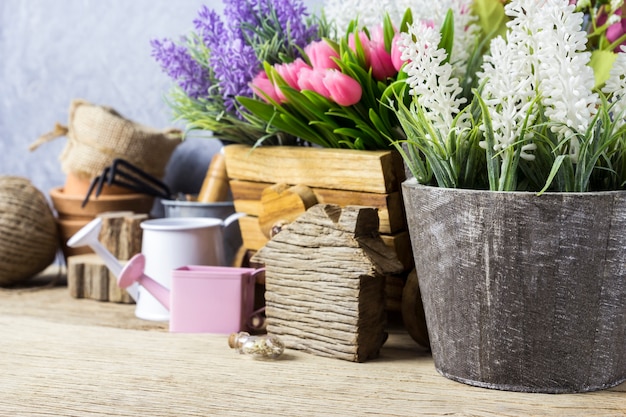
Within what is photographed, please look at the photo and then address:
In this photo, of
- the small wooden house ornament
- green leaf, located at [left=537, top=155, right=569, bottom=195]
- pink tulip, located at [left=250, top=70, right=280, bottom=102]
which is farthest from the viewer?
pink tulip, located at [left=250, top=70, right=280, bottom=102]

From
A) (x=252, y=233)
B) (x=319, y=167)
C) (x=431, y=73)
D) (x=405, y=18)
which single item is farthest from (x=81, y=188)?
(x=431, y=73)

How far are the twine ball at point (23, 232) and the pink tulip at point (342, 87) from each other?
1.72ft

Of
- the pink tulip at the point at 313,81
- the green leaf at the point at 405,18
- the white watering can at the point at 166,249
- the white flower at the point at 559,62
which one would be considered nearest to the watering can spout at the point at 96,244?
the white watering can at the point at 166,249

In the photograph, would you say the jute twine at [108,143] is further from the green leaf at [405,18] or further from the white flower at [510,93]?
the white flower at [510,93]

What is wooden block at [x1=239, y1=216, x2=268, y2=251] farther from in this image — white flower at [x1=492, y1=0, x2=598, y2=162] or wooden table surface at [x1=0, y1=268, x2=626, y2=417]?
white flower at [x1=492, y1=0, x2=598, y2=162]

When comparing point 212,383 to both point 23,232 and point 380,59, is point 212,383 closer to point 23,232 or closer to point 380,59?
point 380,59

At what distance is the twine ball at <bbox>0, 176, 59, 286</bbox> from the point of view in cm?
105

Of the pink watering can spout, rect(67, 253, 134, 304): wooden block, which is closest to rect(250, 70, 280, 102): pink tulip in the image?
the pink watering can spout

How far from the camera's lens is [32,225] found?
107cm

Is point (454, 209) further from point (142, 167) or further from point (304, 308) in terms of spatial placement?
point (142, 167)

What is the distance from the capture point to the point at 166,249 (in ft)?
2.97

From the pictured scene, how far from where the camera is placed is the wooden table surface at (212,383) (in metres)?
0.60

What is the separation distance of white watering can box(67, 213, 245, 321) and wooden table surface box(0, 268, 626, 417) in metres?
0.07

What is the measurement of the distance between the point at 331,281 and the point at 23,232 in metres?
0.53
